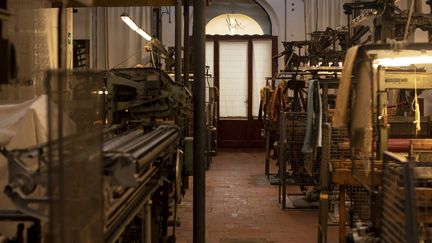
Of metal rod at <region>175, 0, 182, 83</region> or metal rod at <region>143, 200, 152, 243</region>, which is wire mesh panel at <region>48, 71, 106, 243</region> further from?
metal rod at <region>175, 0, 182, 83</region>

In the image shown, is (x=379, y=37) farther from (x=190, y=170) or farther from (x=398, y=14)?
(x=190, y=170)

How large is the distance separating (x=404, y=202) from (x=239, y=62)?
37.3 feet

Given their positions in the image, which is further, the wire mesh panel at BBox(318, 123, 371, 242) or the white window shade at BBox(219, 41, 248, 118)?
the white window shade at BBox(219, 41, 248, 118)

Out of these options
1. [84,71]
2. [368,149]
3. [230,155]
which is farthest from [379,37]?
[230,155]

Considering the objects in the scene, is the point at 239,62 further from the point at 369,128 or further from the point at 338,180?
the point at 369,128

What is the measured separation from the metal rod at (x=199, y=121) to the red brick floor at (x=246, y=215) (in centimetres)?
107

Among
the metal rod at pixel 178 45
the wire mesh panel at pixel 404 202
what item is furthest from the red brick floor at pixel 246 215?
the wire mesh panel at pixel 404 202

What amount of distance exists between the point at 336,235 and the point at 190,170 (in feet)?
6.76

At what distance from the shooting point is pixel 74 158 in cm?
148

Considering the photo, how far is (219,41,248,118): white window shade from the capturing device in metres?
13.3

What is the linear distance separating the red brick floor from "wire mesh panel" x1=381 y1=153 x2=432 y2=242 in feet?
9.19

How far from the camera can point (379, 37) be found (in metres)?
3.92

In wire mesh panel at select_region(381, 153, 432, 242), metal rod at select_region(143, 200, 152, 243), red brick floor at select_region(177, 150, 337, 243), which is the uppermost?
wire mesh panel at select_region(381, 153, 432, 242)

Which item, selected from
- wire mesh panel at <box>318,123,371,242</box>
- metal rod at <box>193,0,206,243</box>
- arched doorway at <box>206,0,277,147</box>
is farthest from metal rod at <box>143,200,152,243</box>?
arched doorway at <box>206,0,277,147</box>
